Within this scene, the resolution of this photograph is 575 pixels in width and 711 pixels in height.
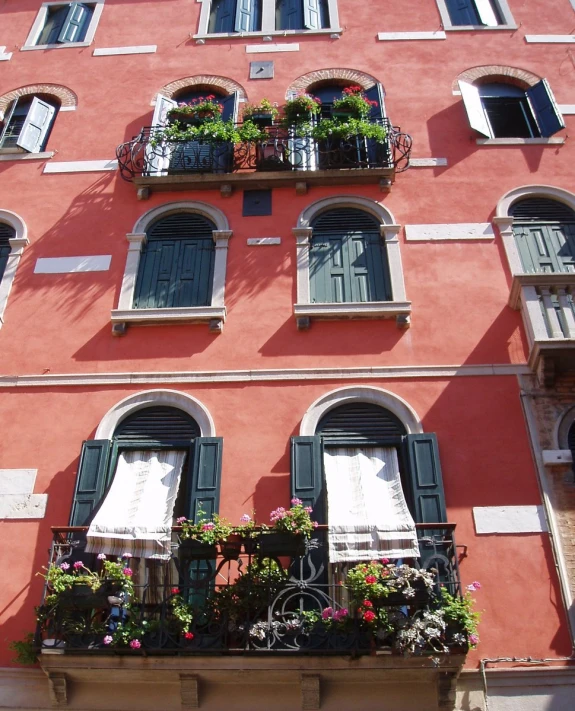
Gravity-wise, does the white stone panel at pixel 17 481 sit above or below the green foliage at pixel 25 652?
above

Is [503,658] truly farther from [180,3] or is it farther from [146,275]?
[180,3]

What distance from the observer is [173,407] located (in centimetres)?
1047

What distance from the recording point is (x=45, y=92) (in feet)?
49.5

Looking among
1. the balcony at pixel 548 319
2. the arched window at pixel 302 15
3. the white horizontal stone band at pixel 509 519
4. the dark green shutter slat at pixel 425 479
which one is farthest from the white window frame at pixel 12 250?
the balcony at pixel 548 319

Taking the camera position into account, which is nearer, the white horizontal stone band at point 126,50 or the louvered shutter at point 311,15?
the white horizontal stone band at point 126,50

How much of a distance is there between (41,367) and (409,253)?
5476 mm

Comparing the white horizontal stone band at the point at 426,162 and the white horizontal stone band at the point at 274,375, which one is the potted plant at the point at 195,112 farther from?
the white horizontal stone band at the point at 274,375

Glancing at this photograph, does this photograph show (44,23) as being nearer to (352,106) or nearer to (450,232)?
(352,106)

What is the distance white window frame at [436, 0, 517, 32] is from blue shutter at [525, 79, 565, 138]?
1928mm

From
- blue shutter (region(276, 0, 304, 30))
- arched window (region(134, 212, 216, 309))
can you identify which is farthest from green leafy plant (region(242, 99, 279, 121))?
blue shutter (region(276, 0, 304, 30))

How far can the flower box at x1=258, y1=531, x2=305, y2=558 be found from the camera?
27.1ft

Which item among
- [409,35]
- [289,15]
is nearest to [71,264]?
[289,15]

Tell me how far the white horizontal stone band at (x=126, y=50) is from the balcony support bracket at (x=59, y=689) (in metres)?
11.7

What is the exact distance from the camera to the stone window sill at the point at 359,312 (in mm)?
11141
